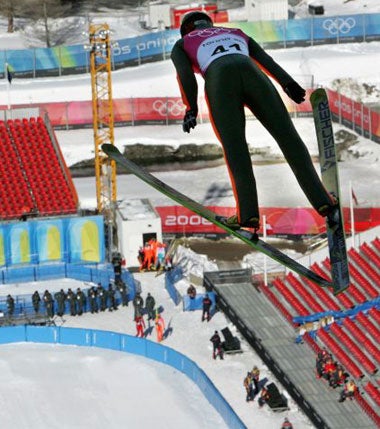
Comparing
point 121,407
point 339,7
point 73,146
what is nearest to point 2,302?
point 121,407

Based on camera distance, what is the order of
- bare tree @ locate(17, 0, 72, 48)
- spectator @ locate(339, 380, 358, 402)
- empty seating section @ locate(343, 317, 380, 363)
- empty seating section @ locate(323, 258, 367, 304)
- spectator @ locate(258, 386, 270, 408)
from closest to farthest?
spectator @ locate(339, 380, 358, 402) < spectator @ locate(258, 386, 270, 408) < empty seating section @ locate(343, 317, 380, 363) < empty seating section @ locate(323, 258, 367, 304) < bare tree @ locate(17, 0, 72, 48)

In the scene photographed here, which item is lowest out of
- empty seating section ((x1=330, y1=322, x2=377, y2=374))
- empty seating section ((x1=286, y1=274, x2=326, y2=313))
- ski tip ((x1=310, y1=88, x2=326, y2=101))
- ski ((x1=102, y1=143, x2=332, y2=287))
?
empty seating section ((x1=286, y1=274, x2=326, y2=313))

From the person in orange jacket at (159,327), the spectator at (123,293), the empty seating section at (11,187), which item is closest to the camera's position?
the person in orange jacket at (159,327)

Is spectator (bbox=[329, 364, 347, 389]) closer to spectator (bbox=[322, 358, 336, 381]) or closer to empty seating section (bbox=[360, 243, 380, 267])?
spectator (bbox=[322, 358, 336, 381])

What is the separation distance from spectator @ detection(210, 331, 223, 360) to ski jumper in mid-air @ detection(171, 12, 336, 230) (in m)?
23.1

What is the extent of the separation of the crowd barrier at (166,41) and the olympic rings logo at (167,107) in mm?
5922

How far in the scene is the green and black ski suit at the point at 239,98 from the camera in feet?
49.2

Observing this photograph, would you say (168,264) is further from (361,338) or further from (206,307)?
(361,338)

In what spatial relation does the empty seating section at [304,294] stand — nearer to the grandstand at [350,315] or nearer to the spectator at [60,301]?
the grandstand at [350,315]

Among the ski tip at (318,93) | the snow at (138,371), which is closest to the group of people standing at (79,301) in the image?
the snow at (138,371)

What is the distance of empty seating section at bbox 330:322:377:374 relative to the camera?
36.0 m

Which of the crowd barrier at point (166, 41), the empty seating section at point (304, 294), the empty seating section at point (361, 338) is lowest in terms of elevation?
the empty seating section at point (304, 294)

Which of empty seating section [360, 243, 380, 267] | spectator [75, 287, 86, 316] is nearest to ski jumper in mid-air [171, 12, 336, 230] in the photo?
empty seating section [360, 243, 380, 267]

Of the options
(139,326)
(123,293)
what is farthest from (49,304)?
→ (139,326)
